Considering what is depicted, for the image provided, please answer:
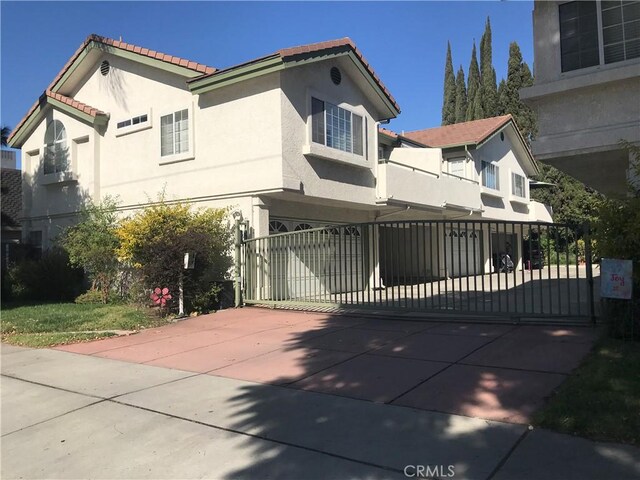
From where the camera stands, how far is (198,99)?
14.0 metres

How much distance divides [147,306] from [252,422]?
8.18 meters

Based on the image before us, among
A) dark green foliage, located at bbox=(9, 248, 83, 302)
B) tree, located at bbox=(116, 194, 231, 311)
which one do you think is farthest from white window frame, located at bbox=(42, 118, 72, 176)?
tree, located at bbox=(116, 194, 231, 311)

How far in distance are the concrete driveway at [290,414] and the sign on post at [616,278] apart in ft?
2.64

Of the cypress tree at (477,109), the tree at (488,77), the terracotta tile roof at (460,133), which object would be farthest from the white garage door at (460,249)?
the tree at (488,77)

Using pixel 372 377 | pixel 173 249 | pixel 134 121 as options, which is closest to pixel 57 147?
pixel 134 121

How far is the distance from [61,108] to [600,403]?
58.8 ft

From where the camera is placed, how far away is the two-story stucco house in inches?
510

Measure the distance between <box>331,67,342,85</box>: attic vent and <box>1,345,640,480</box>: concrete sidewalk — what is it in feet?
35.6

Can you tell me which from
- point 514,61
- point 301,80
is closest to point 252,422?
point 301,80

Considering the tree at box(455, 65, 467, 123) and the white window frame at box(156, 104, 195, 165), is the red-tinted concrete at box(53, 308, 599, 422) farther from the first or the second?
the tree at box(455, 65, 467, 123)

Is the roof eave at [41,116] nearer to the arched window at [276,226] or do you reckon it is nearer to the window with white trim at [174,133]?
the window with white trim at [174,133]

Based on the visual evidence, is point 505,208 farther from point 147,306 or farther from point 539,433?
point 539,433

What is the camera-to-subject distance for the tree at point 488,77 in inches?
1763

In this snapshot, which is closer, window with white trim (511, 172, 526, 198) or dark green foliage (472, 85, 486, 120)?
window with white trim (511, 172, 526, 198)
